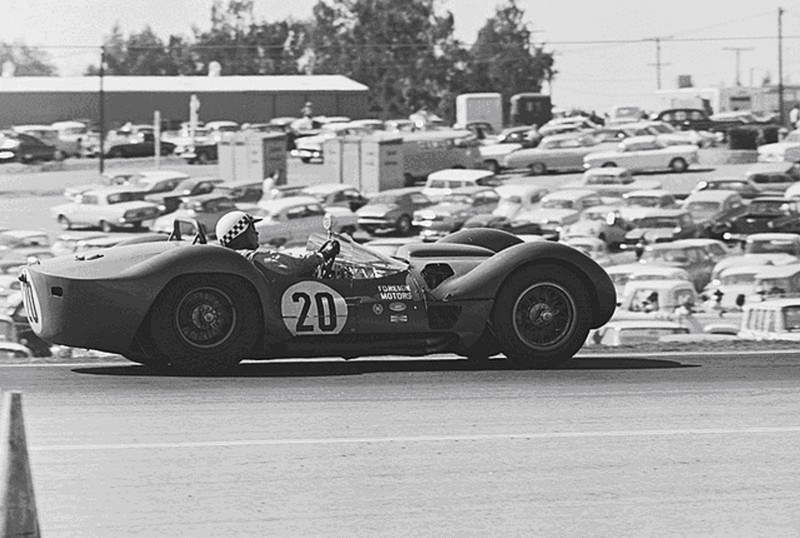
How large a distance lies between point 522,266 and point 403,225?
3626cm

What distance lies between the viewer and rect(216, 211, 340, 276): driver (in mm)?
10000

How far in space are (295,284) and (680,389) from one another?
8.35 ft

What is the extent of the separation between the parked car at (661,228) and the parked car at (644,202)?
72 centimetres

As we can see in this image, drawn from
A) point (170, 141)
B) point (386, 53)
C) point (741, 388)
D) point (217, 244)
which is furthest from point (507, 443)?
point (386, 53)

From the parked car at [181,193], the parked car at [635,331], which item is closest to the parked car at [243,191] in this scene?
the parked car at [181,193]

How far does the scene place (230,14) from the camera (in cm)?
14400

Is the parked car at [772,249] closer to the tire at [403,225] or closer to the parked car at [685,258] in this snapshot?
the parked car at [685,258]

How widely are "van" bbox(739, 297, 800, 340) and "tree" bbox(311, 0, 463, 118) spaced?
103567 mm

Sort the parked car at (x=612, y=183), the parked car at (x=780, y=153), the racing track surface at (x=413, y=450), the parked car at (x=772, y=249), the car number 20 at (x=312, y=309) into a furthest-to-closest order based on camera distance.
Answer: the parked car at (x=780, y=153) < the parked car at (x=612, y=183) < the parked car at (x=772, y=249) < the car number 20 at (x=312, y=309) < the racing track surface at (x=413, y=450)

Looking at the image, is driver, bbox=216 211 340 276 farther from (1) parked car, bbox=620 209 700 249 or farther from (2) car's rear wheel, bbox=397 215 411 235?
(2) car's rear wheel, bbox=397 215 411 235

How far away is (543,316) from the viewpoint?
1041 cm

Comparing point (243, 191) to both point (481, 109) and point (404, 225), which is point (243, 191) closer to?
point (404, 225)

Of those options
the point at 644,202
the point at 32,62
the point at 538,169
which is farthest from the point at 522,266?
the point at 32,62

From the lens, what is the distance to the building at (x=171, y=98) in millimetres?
94688
